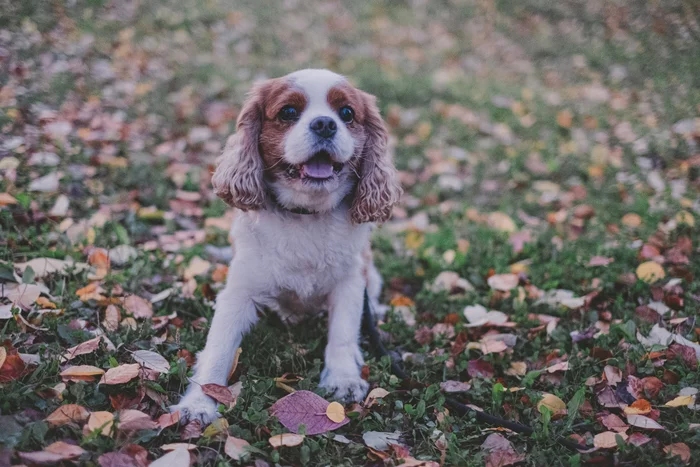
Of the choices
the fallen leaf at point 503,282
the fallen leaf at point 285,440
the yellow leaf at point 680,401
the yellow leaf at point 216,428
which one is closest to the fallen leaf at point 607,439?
the yellow leaf at point 680,401

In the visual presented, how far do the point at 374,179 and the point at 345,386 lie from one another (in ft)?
3.49

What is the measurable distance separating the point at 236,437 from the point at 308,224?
106 cm

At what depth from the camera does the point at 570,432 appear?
2363 millimetres

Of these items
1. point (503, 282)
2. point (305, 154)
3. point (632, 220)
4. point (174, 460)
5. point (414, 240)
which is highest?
point (305, 154)

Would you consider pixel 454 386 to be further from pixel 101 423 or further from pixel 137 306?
pixel 137 306

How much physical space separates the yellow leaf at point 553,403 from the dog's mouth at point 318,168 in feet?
4.64

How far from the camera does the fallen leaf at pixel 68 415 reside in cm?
207

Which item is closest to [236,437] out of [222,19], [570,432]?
[570,432]

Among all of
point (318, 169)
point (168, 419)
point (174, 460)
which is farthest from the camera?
point (318, 169)

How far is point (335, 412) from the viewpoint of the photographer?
2369mm

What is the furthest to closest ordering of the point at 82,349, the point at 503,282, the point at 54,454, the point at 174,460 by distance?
the point at 503,282 < the point at 82,349 < the point at 174,460 < the point at 54,454

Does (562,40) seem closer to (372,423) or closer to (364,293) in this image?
(364,293)

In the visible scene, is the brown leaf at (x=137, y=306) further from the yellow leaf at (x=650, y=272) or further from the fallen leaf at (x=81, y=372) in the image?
→ the yellow leaf at (x=650, y=272)

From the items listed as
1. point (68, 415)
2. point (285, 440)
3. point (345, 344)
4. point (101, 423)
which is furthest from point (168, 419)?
point (345, 344)
